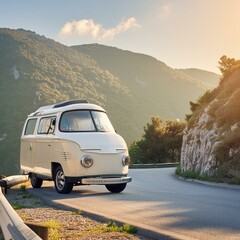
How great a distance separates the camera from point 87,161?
45.0 ft

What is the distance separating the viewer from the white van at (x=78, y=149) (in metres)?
13.8

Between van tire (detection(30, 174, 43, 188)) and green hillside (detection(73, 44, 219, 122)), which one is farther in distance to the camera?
green hillside (detection(73, 44, 219, 122))

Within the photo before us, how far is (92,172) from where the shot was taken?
45.3 ft

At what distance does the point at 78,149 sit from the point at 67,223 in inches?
198

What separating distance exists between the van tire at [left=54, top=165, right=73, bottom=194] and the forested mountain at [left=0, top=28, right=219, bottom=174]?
74.6 m

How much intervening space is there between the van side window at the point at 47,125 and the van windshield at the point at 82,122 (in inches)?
16.8

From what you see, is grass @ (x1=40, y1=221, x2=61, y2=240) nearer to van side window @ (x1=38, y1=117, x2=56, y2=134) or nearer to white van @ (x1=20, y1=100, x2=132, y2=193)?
white van @ (x1=20, y1=100, x2=132, y2=193)

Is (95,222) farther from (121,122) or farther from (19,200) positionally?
(121,122)

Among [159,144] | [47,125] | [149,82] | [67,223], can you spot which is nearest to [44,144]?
[47,125]

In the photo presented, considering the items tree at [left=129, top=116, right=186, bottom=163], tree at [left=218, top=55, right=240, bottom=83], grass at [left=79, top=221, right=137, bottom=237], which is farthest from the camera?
tree at [left=129, top=116, right=186, bottom=163]

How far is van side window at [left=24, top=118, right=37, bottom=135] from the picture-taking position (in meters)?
16.8

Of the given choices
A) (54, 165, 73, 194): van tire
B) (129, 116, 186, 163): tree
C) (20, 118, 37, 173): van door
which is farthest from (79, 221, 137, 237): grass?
(129, 116, 186, 163): tree

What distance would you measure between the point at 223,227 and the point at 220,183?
39.5ft

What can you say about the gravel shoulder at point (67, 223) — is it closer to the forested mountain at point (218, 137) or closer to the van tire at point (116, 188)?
the van tire at point (116, 188)
